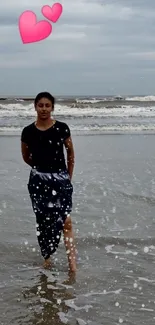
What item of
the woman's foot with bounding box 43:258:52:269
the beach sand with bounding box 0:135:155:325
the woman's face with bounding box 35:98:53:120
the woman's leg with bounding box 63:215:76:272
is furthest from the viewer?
the woman's foot with bounding box 43:258:52:269

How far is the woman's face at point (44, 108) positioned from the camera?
4.60 m

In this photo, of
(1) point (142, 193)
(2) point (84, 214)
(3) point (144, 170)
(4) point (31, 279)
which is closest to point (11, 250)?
(4) point (31, 279)

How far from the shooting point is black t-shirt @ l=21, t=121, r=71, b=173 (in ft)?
15.2

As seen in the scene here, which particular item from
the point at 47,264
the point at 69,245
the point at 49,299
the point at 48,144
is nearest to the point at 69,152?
the point at 48,144

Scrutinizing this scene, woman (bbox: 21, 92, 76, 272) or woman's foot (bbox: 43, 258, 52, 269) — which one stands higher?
woman (bbox: 21, 92, 76, 272)

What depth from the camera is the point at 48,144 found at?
4645 mm

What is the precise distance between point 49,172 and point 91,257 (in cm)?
107

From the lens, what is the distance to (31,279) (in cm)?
451

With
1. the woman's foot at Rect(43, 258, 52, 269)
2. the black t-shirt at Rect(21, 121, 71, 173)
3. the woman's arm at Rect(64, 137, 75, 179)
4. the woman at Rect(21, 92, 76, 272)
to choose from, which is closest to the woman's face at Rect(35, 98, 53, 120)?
the woman at Rect(21, 92, 76, 272)

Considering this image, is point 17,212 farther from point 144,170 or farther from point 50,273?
point 144,170

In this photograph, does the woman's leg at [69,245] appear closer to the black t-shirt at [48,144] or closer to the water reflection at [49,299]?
the water reflection at [49,299]

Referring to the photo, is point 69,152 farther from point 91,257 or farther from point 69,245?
point 91,257

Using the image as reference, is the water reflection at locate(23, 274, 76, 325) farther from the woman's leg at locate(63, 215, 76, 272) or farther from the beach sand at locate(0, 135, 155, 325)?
the woman's leg at locate(63, 215, 76, 272)

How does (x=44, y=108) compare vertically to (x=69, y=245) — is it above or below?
above
